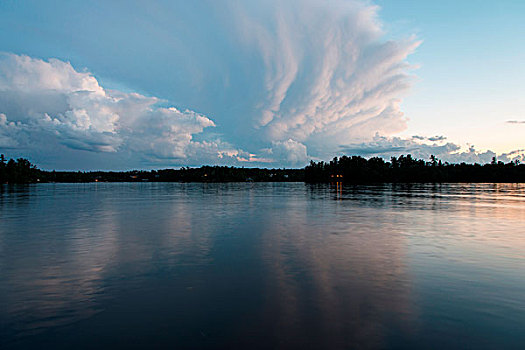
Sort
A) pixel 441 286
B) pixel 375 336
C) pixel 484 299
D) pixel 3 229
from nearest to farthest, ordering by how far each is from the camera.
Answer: pixel 375 336 → pixel 484 299 → pixel 441 286 → pixel 3 229

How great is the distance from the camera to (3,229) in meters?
28.7

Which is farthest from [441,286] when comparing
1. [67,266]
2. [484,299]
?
[67,266]

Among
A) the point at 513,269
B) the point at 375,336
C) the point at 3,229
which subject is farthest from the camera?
the point at 3,229

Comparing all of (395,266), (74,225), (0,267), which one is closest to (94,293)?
(0,267)

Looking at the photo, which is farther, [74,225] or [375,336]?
[74,225]

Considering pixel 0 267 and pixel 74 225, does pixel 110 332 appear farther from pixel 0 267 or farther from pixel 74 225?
pixel 74 225

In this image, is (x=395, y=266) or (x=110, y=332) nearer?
(x=110, y=332)

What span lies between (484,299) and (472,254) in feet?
28.0

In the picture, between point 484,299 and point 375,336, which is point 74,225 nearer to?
point 375,336

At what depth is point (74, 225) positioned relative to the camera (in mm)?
31562

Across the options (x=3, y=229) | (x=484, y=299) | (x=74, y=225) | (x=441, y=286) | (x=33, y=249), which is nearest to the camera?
(x=484, y=299)

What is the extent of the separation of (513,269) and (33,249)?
28392mm

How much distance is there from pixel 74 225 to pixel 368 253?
28293 mm

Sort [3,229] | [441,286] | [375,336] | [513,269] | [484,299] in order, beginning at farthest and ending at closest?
[3,229] < [513,269] < [441,286] < [484,299] < [375,336]
